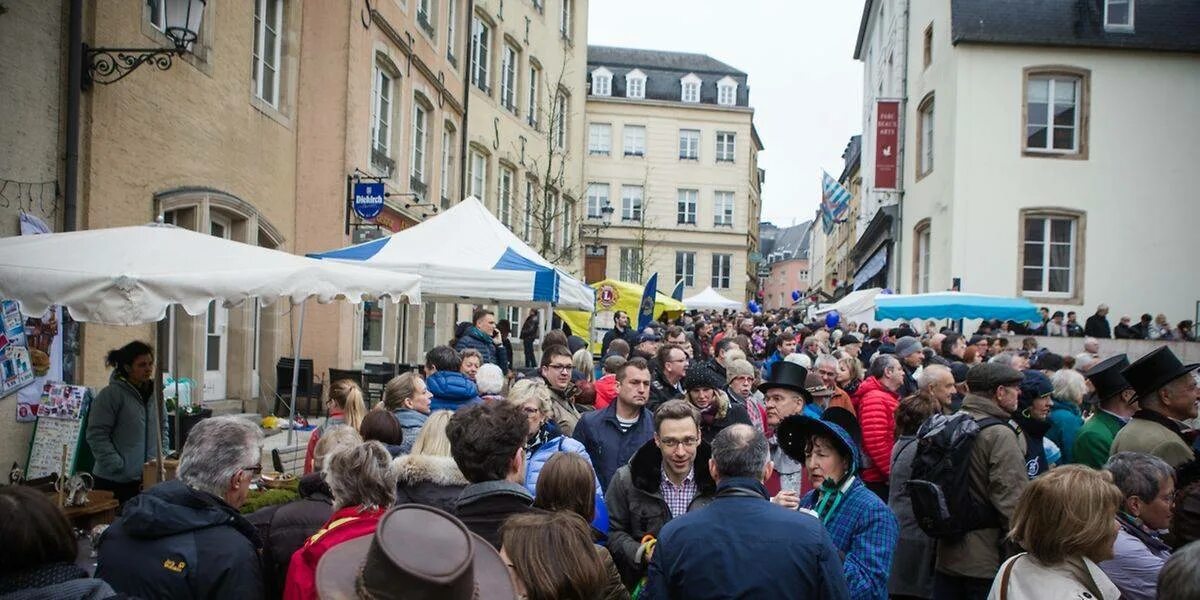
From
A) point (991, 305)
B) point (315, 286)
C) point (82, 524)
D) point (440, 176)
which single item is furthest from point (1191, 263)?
point (82, 524)

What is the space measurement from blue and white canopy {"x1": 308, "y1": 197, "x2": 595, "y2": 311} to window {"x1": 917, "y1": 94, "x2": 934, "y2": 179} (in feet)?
57.6

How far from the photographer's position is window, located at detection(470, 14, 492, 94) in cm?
2409

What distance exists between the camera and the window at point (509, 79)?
87.7ft

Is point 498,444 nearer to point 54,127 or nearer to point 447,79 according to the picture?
point 54,127

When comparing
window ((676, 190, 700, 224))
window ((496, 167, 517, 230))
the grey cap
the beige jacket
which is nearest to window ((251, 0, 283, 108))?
the grey cap

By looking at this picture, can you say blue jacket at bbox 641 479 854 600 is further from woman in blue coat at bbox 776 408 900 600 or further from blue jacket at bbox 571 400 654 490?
blue jacket at bbox 571 400 654 490

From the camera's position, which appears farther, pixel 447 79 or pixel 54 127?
pixel 447 79

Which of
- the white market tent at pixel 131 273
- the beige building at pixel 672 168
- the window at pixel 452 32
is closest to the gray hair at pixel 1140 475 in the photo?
the white market tent at pixel 131 273

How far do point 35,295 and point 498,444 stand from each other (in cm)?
365

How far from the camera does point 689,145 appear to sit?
54.0 meters

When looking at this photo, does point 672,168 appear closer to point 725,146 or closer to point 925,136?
point 725,146

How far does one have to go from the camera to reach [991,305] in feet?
54.2

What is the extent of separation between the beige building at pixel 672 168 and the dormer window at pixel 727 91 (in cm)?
6

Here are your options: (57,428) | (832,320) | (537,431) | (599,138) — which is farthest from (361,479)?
(599,138)
